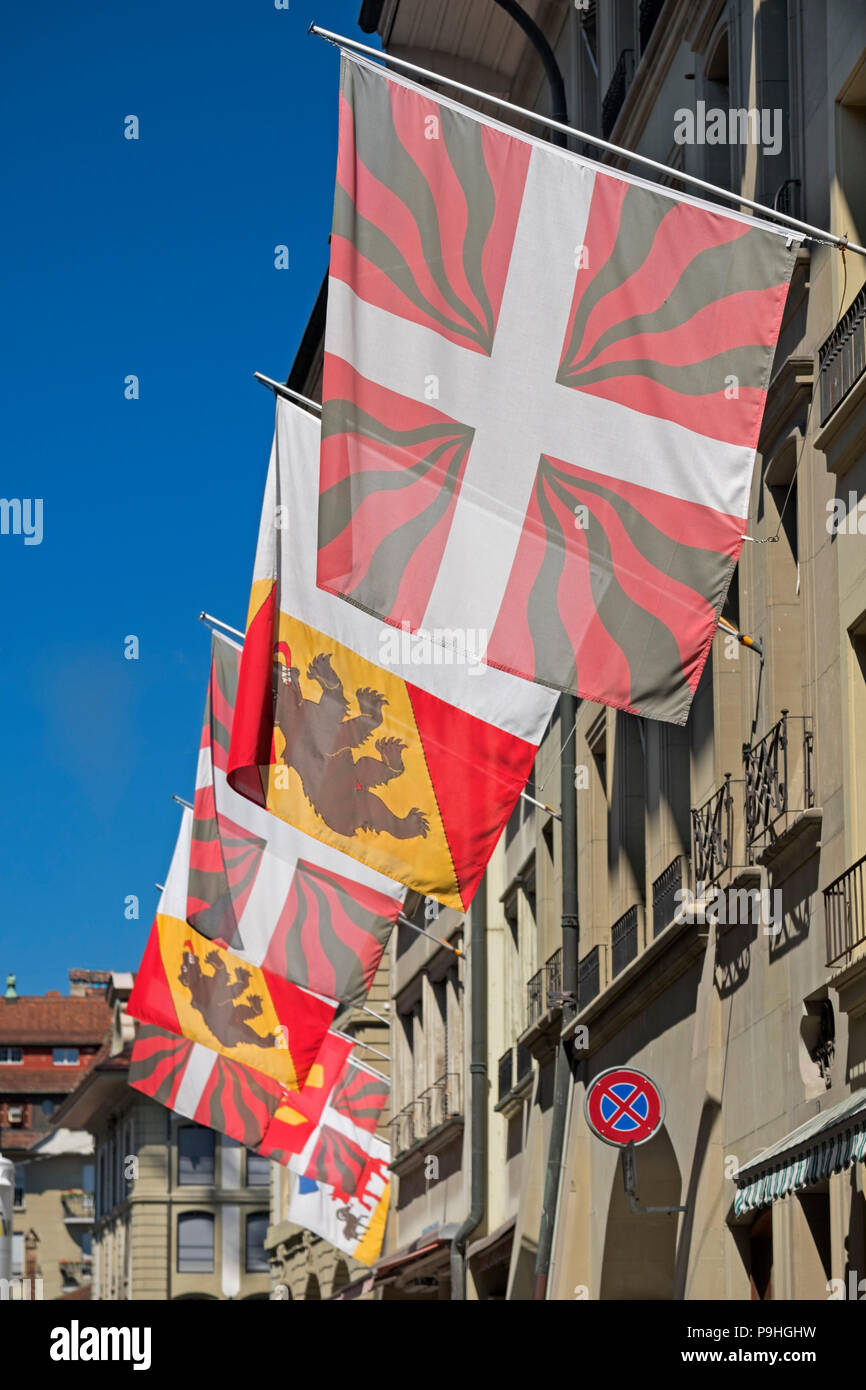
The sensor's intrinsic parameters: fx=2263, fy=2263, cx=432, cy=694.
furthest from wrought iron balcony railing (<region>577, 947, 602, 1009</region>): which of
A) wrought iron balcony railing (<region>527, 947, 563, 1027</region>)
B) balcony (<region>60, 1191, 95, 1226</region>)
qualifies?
balcony (<region>60, 1191, 95, 1226</region>)

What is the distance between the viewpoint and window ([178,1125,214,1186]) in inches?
3484

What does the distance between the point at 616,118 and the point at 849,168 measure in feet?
29.4

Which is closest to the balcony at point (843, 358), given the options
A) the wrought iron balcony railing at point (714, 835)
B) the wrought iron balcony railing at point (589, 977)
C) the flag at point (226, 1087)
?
the wrought iron balcony railing at point (714, 835)

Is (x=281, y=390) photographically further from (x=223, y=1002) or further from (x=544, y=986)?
(x=544, y=986)

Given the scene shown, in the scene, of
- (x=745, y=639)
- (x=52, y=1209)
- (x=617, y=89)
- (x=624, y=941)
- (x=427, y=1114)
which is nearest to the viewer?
(x=745, y=639)

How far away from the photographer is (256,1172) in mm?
89562

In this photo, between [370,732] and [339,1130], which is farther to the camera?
[339,1130]

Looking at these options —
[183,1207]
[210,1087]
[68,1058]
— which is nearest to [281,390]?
[210,1087]

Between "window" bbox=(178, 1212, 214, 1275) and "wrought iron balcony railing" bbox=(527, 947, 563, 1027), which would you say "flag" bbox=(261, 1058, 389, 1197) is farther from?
"window" bbox=(178, 1212, 214, 1275)

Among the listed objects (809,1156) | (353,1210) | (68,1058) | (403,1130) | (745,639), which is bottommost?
(809,1156)

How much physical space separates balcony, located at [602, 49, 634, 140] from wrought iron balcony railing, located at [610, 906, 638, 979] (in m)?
9.20

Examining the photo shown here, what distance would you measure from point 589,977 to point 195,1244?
64.0 metres

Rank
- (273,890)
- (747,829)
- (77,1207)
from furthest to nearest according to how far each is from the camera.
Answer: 1. (77,1207)
2. (273,890)
3. (747,829)
